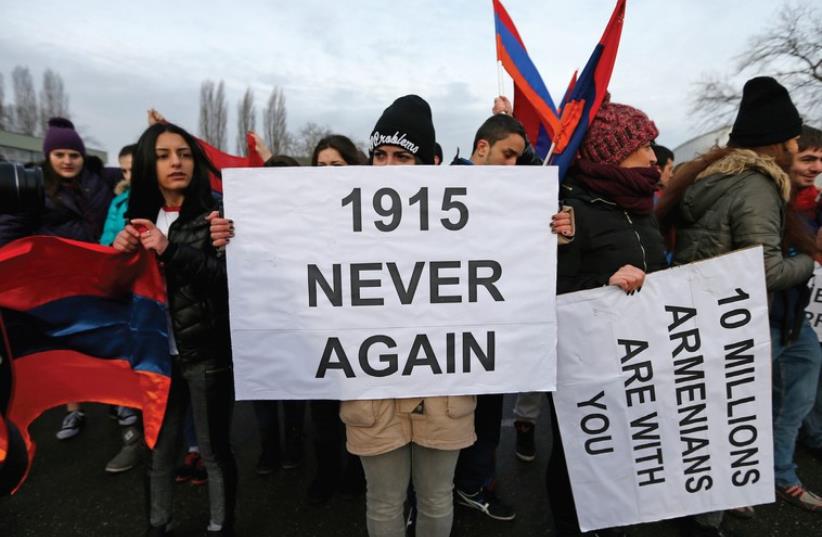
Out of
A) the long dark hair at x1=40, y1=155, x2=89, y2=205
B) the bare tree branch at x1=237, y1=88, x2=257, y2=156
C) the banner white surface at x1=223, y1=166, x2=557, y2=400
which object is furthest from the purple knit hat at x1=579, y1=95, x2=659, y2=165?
the bare tree branch at x1=237, y1=88, x2=257, y2=156

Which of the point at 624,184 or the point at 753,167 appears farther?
the point at 753,167

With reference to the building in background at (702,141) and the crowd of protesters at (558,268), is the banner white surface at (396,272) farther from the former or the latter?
the building in background at (702,141)

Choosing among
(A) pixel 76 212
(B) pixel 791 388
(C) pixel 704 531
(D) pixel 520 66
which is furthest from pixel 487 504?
(A) pixel 76 212

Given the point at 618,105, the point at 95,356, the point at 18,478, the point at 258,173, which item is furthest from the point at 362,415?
the point at 618,105

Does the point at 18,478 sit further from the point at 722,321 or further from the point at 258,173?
the point at 722,321

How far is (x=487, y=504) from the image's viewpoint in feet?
8.33

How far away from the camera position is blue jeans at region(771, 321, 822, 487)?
8.26ft

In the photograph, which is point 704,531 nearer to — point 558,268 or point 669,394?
point 669,394

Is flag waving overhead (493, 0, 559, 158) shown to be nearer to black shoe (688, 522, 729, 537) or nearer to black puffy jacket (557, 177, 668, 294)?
black puffy jacket (557, 177, 668, 294)

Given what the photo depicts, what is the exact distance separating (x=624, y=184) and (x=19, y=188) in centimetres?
215

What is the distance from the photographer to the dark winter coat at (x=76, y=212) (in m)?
3.18

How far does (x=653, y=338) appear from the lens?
1.92 m

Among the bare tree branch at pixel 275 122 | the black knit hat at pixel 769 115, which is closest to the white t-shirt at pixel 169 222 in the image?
the black knit hat at pixel 769 115

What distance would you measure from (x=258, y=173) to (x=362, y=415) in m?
0.99
